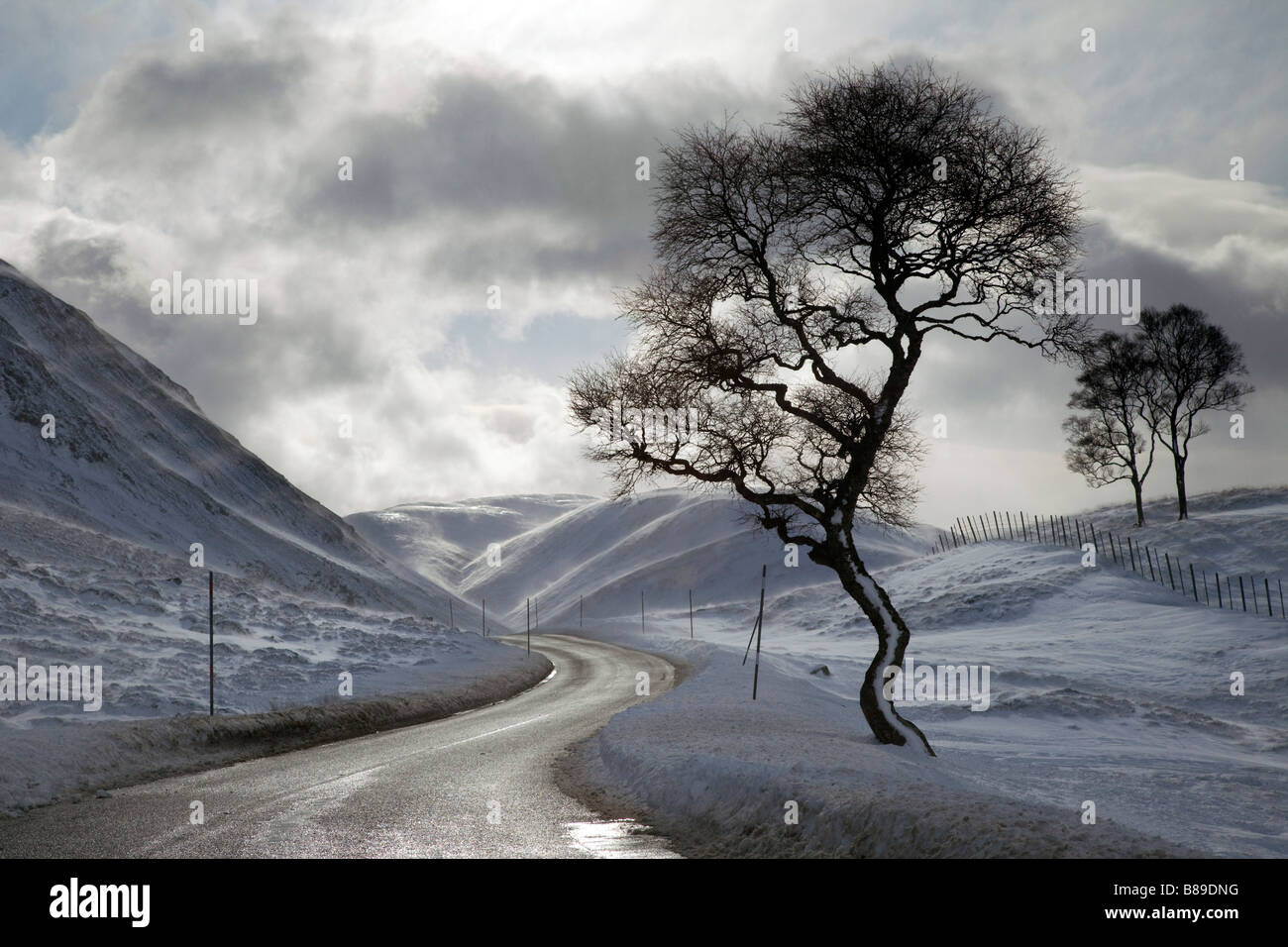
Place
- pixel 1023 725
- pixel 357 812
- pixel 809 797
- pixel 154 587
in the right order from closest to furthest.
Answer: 1. pixel 809 797
2. pixel 357 812
3. pixel 1023 725
4. pixel 154 587

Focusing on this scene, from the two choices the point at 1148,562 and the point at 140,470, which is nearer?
the point at 1148,562

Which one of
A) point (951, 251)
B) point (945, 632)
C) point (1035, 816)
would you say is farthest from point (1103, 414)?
point (1035, 816)

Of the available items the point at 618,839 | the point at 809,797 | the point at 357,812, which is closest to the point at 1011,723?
the point at 809,797

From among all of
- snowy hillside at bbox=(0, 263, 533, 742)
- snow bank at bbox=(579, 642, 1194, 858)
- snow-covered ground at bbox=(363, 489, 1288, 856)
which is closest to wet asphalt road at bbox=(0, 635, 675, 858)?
snow bank at bbox=(579, 642, 1194, 858)

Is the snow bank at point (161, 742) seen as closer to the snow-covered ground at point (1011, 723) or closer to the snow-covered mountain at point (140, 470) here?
the snow-covered ground at point (1011, 723)

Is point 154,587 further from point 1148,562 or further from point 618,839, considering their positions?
point 1148,562

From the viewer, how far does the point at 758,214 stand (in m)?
19.7

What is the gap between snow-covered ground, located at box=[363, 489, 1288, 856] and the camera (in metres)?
9.59

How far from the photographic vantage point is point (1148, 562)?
60125 mm

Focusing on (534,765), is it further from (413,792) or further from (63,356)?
(63,356)

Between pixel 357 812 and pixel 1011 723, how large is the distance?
2459cm

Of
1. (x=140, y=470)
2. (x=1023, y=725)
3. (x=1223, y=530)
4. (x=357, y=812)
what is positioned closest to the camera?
(x=357, y=812)

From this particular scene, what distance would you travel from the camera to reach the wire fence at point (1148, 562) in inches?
2004
